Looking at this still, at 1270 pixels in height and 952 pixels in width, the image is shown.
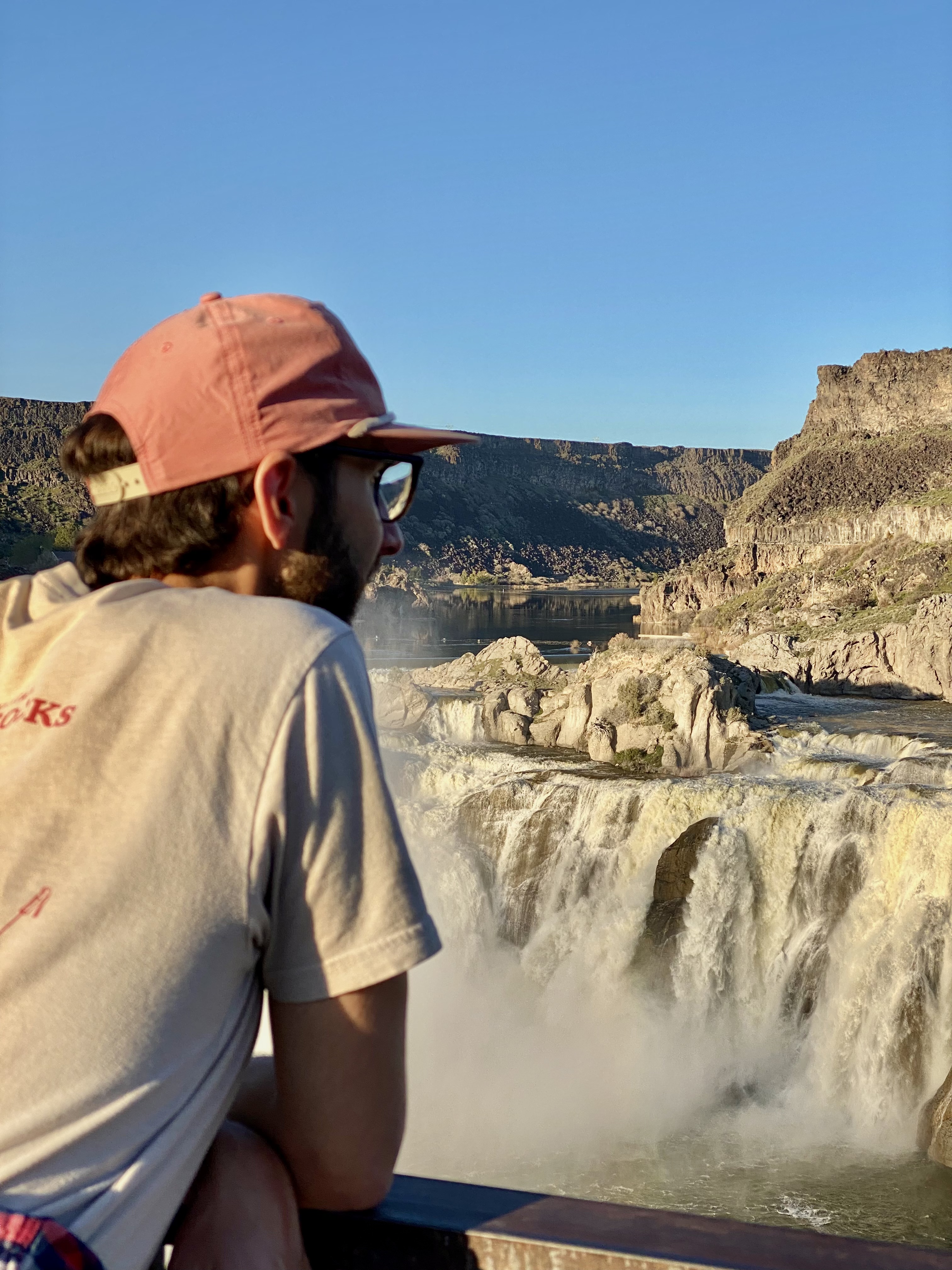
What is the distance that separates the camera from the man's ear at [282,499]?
1.52 m

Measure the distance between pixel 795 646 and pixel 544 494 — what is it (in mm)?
160770

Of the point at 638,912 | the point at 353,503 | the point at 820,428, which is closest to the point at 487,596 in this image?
the point at 820,428

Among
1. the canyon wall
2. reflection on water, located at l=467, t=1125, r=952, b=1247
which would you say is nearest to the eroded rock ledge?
reflection on water, located at l=467, t=1125, r=952, b=1247

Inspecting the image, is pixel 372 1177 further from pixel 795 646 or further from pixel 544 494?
pixel 544 494

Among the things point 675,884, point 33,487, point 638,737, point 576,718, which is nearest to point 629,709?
point 638,737

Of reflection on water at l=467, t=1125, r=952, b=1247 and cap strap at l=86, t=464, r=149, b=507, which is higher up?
cap strap at l=86, t=464, r=149, b=507

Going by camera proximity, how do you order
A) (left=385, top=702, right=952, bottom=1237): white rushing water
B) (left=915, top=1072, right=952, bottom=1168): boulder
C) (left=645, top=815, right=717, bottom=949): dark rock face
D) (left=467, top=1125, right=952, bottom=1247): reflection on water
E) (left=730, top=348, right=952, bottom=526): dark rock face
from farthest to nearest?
(left=730, top=348, right=952, bottom=526): dark rock face, (left=645, top=815, right=717, bottom=949): dark rock face, (left=385, top=702, right=952, bottom=1237): white rushing water, (left=915, top=1072, right=952, bottom=1168): boulder, (left=467, top=1125, right=952, bottom=1247): reflection on water

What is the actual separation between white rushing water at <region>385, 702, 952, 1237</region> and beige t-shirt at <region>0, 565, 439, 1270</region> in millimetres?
11214

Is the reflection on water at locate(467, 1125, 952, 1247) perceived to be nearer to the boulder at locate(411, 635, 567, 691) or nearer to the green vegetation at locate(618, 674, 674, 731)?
the green vegetation at locate(618, 674, 674, 731)

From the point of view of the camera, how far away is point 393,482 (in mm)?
1767

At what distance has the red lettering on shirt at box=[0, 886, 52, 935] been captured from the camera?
4.12 feet

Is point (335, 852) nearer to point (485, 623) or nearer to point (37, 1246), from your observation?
point (37, 1246)

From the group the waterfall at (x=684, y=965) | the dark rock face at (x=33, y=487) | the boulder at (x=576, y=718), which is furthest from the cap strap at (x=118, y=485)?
the dark rock face at (x=33, y=487)

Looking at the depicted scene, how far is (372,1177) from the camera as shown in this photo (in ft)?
4.86
